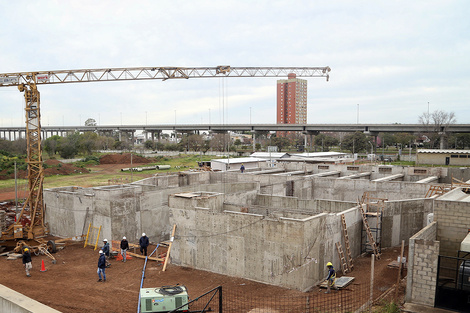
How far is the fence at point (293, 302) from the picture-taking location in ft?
38.5

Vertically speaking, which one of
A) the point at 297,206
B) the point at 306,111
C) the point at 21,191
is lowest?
the point at 21,191

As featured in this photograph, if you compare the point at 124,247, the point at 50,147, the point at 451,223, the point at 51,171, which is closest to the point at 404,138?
the point at 51,171

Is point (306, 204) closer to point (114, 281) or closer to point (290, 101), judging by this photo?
point (114, 281)

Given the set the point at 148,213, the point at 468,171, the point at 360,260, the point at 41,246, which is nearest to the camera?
the point at 360,260

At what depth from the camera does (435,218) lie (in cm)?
1328

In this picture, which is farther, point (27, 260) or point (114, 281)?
point (27, 260)

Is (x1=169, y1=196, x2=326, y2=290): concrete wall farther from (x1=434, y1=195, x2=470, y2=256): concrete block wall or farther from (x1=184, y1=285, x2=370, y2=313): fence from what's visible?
(x1=434, y1=195, x2=470, y2=256): concrete block wall

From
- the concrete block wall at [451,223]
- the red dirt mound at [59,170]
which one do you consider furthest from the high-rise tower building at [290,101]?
the concrete block wall at [451,223]

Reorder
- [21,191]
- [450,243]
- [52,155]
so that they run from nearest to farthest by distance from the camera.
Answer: [450,243]
[21,191]
[52,155]

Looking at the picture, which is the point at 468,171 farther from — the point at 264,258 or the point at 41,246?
the point at 41,246

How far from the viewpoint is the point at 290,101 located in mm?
159500

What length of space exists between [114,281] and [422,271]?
1173 cm

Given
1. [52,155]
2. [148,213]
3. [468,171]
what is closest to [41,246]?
[148,213]

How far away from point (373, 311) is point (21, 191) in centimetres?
4011
